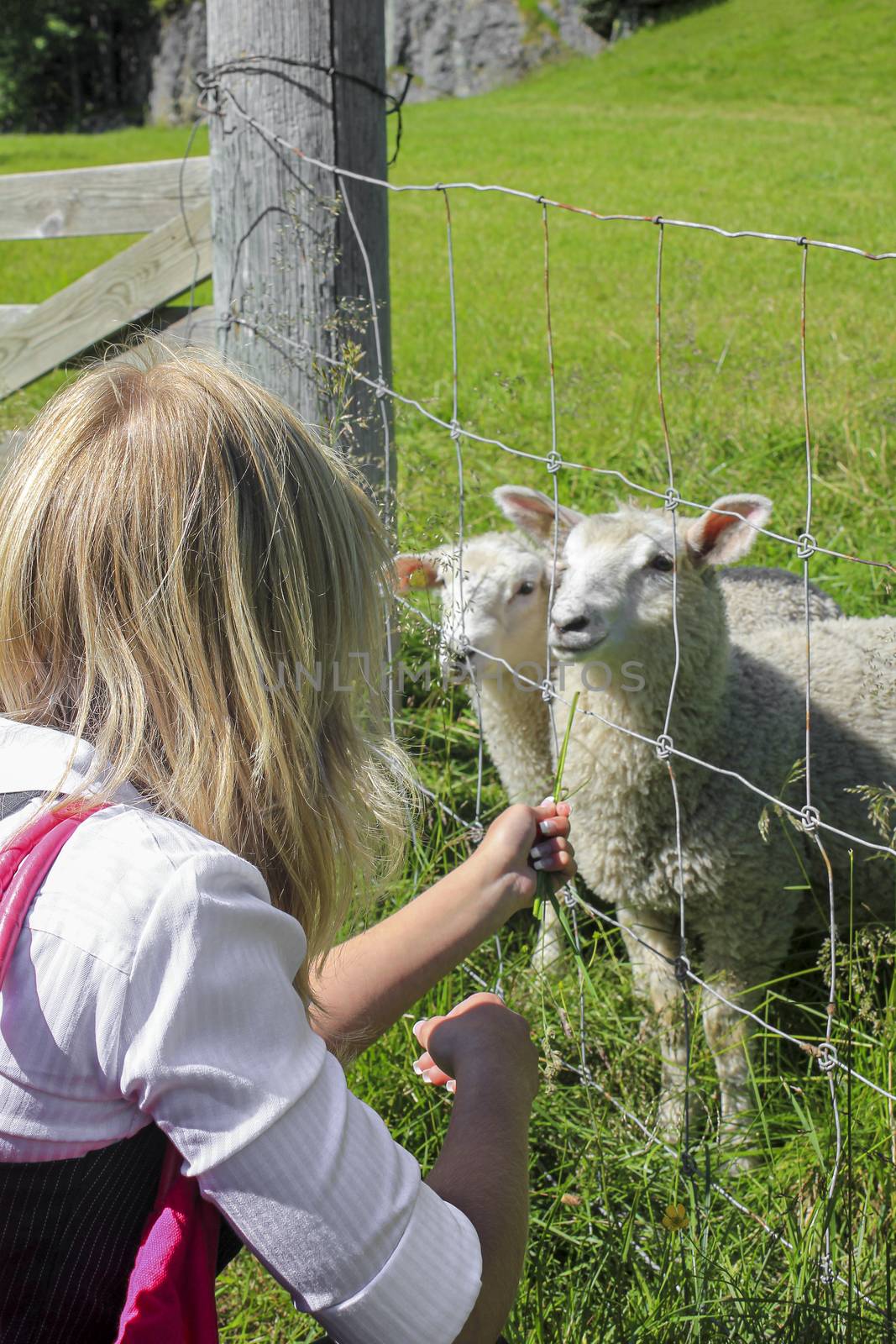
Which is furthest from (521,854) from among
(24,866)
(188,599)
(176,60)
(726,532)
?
(176,60)

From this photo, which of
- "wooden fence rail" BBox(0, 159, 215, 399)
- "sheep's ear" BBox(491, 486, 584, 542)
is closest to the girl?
"sheep's ear" BBox(491, 486, 584, 542)

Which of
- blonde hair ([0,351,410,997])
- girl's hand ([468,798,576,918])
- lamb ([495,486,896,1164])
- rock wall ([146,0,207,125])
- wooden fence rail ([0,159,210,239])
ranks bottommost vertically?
lamb ([495,486,896,1164])

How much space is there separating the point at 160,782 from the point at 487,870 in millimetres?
589

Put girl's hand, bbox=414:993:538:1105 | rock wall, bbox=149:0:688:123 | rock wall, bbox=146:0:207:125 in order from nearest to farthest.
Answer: girl's hand, bbox=414:993:538:1105
rock wall, bbox=149:0:688:123
rock wall, bbox=146:0:207:125

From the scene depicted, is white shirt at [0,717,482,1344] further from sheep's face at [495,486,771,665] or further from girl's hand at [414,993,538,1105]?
sheep's face at [495,486,771,665]

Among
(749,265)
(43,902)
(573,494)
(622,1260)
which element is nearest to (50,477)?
(43,902)

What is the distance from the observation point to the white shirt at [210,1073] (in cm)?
92

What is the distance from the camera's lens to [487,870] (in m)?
1.57

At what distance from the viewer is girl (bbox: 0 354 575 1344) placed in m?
0.93

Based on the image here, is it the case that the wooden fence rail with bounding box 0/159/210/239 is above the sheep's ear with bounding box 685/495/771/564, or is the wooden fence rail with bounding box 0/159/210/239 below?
above

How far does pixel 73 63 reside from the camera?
45.5 meters

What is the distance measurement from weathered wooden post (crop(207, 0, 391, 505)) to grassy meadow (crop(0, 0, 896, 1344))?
0.24 m

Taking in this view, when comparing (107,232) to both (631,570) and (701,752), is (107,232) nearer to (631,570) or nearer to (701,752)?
(631,570)

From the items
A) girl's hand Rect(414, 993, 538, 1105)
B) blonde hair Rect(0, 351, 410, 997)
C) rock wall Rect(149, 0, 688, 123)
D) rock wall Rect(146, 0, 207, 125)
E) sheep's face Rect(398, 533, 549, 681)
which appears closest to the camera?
blonde hair Rect(0, 351, 410, 997)
